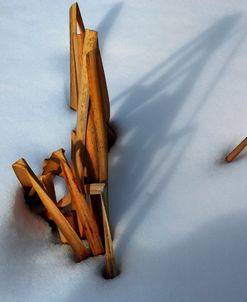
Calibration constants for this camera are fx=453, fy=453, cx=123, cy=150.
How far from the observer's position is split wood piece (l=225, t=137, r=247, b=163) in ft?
2.81

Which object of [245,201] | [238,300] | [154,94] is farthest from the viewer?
[154,94]

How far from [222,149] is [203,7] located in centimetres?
49

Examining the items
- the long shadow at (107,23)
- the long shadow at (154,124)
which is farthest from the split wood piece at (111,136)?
the long shadow at (107,23)

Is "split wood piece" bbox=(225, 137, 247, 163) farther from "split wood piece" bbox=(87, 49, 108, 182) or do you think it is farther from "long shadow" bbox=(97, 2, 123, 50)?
"long shadow" bbox=(97, 2, 123, 50)

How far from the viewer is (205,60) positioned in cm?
108

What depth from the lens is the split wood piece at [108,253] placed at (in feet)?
2.29

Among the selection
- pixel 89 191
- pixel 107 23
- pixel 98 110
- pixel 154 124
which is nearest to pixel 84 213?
pixel 89 191

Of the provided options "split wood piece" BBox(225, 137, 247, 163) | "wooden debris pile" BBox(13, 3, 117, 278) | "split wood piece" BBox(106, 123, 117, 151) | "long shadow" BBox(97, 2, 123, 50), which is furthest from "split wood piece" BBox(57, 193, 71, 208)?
"long shadow" BBox(97, 2, 123, 50)

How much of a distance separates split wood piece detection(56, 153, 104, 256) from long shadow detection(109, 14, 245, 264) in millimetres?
40

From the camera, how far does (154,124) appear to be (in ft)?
3.08

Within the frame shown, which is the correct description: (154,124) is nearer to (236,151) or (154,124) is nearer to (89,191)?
(236,151)

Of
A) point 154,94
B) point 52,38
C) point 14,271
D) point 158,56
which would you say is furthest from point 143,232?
point 52,38

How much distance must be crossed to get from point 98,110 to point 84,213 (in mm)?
170

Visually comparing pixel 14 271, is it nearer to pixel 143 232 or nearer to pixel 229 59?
pixel 143 232
